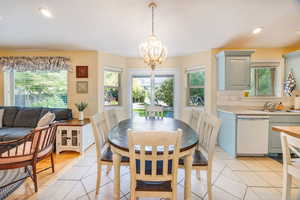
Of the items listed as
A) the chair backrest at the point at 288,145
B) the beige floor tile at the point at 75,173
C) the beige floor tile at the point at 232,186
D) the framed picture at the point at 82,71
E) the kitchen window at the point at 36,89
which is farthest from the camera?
the kitchen window at the point at 36,89

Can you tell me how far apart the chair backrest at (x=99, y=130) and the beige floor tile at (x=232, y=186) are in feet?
5.38

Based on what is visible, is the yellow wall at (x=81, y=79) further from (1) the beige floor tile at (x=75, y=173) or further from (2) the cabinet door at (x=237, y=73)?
(2) the cabinet door at (x=237, y=73)

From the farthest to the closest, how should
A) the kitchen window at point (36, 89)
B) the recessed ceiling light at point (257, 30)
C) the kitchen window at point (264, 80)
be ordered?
the kitchen window at point (36, 89), the kitchen window at point (264, 80), the recessed ceiling light at point (257, 30)

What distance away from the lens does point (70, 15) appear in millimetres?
2576

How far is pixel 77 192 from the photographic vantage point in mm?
1938

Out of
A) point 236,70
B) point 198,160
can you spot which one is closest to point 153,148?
point 198,160

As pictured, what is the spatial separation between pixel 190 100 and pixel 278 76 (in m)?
2.02

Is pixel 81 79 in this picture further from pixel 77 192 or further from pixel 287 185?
pixel 287 185

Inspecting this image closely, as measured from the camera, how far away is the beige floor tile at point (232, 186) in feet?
6.37

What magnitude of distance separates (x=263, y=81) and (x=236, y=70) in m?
0.91

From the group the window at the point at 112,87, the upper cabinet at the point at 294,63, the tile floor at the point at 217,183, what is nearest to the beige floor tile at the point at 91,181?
the tile floor at the point at 217,183

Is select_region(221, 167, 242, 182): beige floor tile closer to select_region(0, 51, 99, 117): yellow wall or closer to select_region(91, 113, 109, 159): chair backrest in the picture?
select_region(91, 113, 109, 159): chair backrest

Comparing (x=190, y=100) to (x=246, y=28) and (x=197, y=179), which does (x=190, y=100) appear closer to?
(x=246, y=28)

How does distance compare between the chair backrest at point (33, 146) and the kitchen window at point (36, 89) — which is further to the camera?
the kitchen window at point (36, 89)
